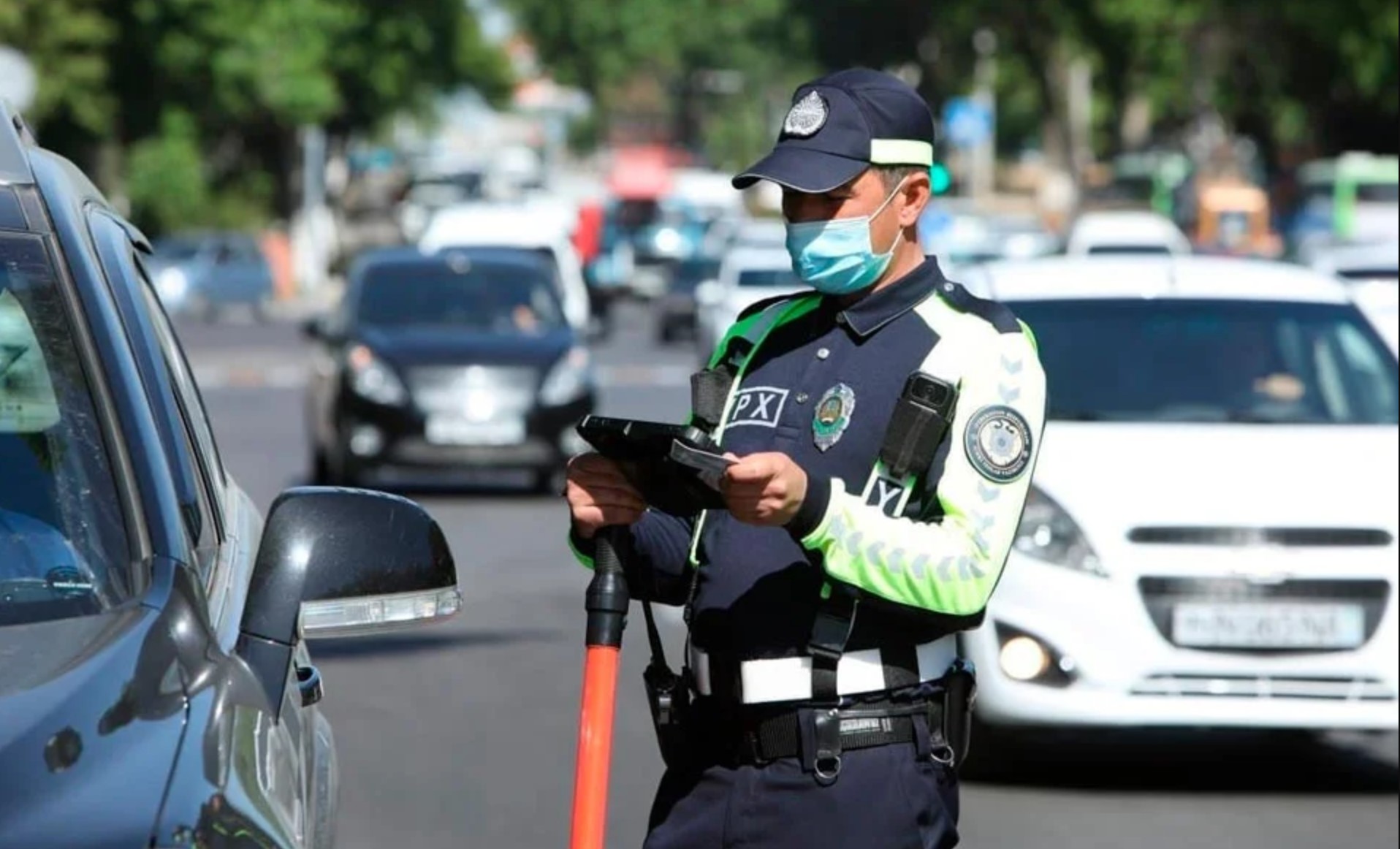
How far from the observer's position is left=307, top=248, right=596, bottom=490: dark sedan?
2031 centimetres

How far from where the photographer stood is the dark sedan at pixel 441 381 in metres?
20.3

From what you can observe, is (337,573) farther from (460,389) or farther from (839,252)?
(460,389)

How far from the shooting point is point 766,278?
35.8 meters

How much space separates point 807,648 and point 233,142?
247 feet

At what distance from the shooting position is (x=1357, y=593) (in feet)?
30.7

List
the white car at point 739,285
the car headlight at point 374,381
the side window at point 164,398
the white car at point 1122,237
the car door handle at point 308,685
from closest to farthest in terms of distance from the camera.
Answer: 1. the side window at point 164,398
2. the car door handle at point 308,685
3. the car headlight at point 374,381
4. the white car at point 739,285
5. the white car at point 1122,237

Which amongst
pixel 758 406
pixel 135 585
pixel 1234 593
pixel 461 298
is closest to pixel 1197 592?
pixel 1234 593

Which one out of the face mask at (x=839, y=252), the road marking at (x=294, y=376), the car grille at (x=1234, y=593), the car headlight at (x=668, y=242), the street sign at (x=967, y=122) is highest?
the face mask at (x=839, y=252)

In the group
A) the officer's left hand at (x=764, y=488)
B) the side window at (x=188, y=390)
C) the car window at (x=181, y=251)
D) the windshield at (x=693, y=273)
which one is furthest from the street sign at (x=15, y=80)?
the car window at (x=181, y=251)

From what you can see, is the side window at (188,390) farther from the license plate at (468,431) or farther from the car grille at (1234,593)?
the license plate at (468,431)

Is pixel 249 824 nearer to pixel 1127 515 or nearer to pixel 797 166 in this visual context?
pixel 797 166

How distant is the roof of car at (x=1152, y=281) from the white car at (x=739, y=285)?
66.3ft

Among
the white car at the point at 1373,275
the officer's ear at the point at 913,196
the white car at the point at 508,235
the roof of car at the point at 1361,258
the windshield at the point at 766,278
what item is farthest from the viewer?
the windshield at the point at 766,278

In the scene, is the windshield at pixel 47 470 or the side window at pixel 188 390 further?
the side window at pixel 188 390
